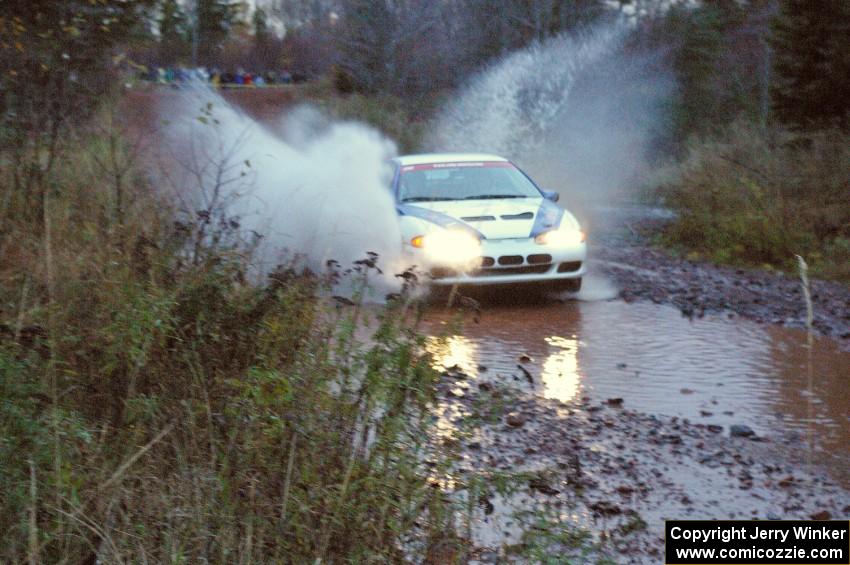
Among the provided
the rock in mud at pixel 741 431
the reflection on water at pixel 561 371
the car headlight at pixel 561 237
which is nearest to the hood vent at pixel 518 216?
the car headlight at pixel 561 237

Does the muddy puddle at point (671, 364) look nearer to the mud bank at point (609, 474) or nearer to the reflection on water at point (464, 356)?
the reflection on water at point (464, 356)

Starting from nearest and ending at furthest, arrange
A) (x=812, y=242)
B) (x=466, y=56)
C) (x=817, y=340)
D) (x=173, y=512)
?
1. (x=173, y=512)
2. (x=817, y=340)
3. (x=812, y=242)
4. (x=466, y=56)

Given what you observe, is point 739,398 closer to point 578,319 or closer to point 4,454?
point 578,319

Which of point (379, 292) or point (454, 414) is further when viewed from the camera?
point (379, 292)

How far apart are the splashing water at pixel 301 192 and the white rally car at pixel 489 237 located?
39 cm

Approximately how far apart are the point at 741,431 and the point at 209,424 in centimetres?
363

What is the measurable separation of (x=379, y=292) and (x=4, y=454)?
6.98m

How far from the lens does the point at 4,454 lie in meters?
4.29

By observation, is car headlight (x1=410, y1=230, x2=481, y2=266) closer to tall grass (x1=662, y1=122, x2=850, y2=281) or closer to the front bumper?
the front bumper

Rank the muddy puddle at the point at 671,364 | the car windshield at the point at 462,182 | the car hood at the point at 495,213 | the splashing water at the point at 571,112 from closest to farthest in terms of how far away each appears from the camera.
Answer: the muddy puddle at the point at 671,364 → the car hood at the point at 495,213 → the car windshield at the point at 462,182 → the splashing water at the point at 571,112

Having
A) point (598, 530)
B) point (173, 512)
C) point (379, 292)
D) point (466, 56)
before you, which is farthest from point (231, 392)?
point (466, 56)

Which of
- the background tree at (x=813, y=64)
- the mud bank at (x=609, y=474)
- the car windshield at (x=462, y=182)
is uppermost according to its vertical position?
the background tree at (x=813, y=64)

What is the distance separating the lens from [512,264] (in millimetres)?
11164

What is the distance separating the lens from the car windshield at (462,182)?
12141 mm
